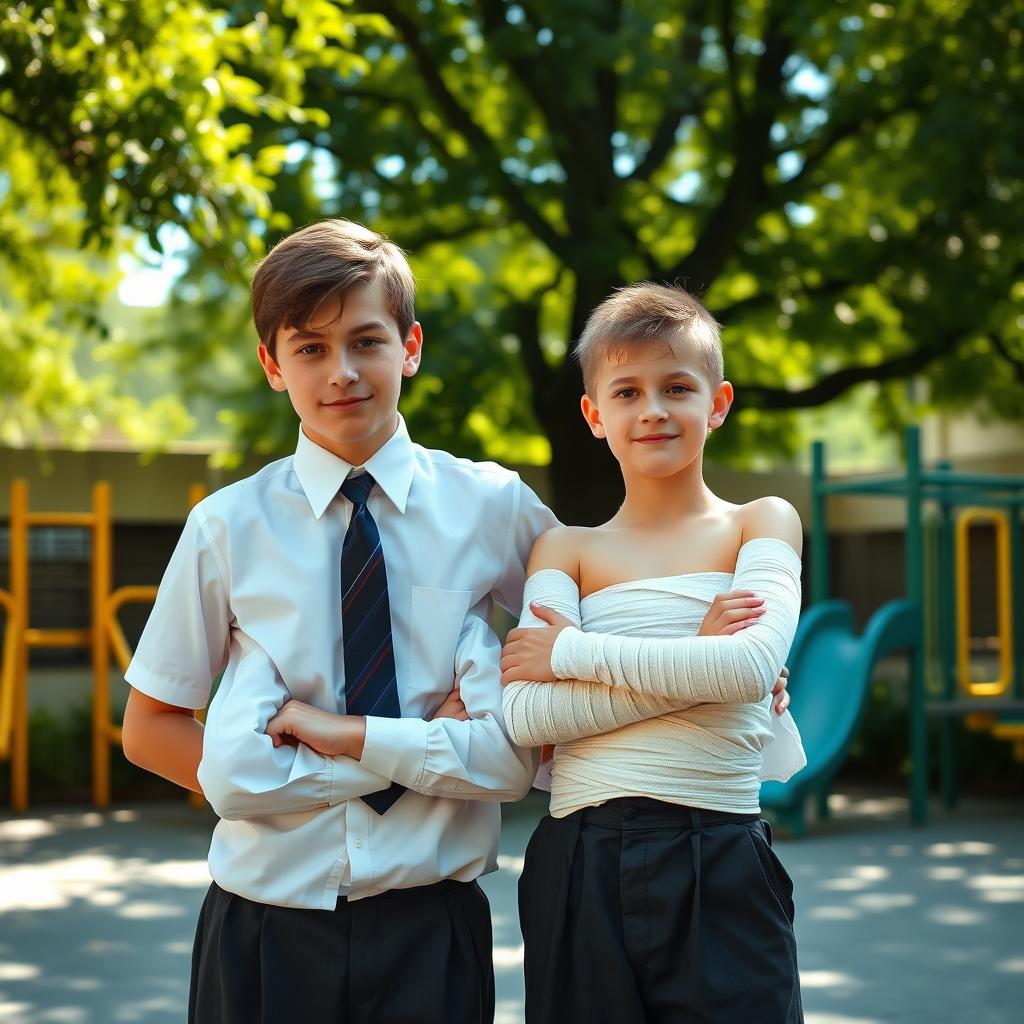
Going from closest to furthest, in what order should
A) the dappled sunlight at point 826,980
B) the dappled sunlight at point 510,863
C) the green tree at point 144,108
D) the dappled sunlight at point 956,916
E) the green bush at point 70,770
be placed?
the dappled sunlight at point 826,980 → the green tree at point 144,108 → the dappled sunlight at point 956,916 → the dappled sunlight at point 510,863 → the green bush at point 70,770

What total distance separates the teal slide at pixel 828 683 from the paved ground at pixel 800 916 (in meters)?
0.30

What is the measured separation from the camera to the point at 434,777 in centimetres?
204

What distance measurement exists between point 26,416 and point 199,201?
10.9m

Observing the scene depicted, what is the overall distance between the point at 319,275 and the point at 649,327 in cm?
53

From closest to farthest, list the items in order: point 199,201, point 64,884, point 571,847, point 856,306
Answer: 1. point 571,847
2. point 199,201
3. point 64,884
4. point 856,306

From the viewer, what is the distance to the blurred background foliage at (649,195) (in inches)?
369

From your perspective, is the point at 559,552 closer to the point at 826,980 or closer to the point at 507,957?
the point at 826,980

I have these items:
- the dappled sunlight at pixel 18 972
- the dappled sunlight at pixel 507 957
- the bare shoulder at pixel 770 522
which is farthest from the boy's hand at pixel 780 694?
the dappled sunlight at pixel 18 972

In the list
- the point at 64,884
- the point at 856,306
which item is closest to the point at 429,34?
the point at 856,306

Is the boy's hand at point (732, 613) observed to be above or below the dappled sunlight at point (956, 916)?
above

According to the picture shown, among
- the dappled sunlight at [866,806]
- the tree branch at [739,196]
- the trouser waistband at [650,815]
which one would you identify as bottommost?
the dappled sunlight at [866,806]

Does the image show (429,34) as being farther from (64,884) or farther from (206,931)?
(206,931)

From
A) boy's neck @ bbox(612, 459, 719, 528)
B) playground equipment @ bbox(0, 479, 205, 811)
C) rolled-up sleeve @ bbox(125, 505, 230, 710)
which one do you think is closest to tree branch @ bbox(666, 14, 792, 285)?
playground equipment @ bbox(0, 479, 205, 811)

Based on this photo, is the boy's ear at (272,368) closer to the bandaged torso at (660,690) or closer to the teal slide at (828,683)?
the bandaged torso at (660,690)
